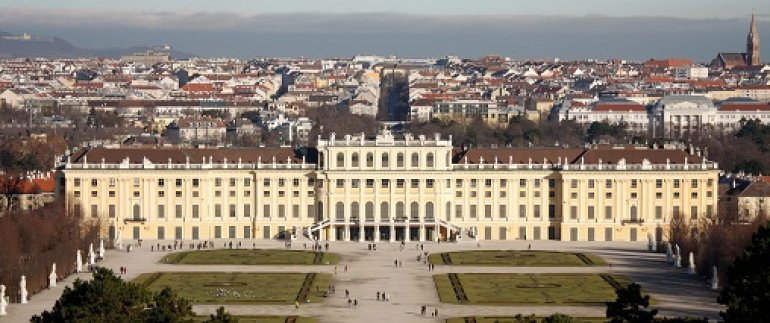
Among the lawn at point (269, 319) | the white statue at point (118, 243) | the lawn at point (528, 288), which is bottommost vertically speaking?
the lawn at point (269, 319)

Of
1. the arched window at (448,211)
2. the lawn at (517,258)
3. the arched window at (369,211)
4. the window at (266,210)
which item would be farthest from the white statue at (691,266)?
the window at (266,210)

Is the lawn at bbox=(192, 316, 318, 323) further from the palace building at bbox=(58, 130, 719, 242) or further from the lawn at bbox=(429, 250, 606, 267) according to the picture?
the palace building at bbox=(58, 130, 719, 242)

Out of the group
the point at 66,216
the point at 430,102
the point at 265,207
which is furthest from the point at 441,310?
the point at 430,102

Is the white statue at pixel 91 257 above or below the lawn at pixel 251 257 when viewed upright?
above

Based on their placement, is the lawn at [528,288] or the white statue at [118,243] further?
the white statue at [118,243]

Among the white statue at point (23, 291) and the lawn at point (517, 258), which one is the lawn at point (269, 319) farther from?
the lawn at point (517, 258)

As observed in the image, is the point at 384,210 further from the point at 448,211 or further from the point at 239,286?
the point at 239,286

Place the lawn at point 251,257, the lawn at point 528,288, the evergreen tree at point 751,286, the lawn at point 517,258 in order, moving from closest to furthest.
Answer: the evergreen tree at point 751,286
the lawn at point 528,288
the lawn at point 251,257
the lawn at point 517,258

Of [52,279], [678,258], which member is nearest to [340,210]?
[678,258]

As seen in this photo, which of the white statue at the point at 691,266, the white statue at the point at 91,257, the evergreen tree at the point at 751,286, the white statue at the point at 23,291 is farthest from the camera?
the white statue at the point at 91,257
